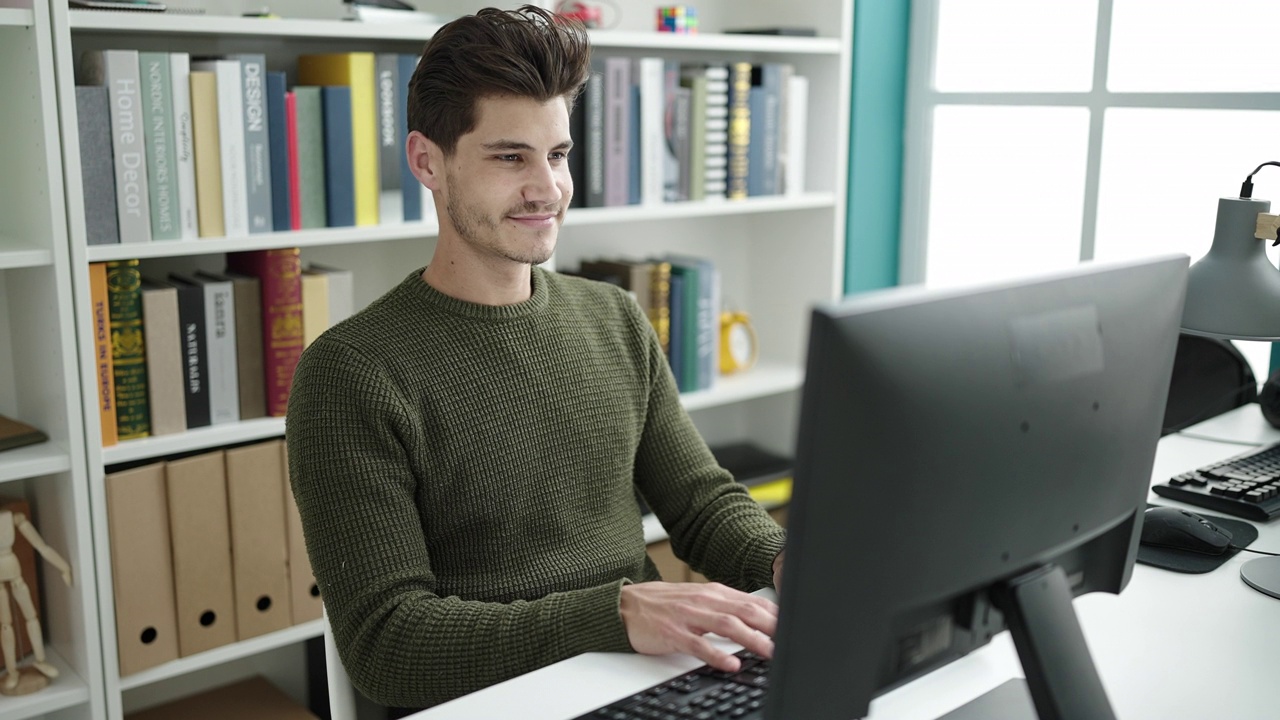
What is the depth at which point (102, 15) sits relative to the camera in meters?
1.81

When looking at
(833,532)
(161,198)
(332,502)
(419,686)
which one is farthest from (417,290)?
(833,532)

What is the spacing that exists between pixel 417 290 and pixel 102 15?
2.48ft

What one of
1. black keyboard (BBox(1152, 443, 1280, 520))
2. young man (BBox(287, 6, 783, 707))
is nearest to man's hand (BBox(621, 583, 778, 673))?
young man (BBox(287, 6, 783, 707))

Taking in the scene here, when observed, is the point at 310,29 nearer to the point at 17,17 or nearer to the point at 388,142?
the point at 388,142

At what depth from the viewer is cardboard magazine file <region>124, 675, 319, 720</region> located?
7.47ft

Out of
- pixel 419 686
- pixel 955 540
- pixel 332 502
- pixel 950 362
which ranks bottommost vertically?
pixel 419 686

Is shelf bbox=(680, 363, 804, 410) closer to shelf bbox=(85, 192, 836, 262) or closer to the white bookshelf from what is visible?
the white bookshelf

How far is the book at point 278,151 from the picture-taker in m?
2.01

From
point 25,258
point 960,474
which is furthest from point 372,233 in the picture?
point 960,474

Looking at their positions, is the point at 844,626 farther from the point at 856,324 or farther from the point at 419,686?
the point at 419,686

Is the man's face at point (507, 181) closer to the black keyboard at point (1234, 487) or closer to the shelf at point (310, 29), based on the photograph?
the shelf at point (310, 29)

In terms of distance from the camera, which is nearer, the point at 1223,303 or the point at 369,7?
the point at 1223,303

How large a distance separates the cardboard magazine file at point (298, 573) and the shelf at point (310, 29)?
716 millimetres

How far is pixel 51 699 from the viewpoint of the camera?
192cm
